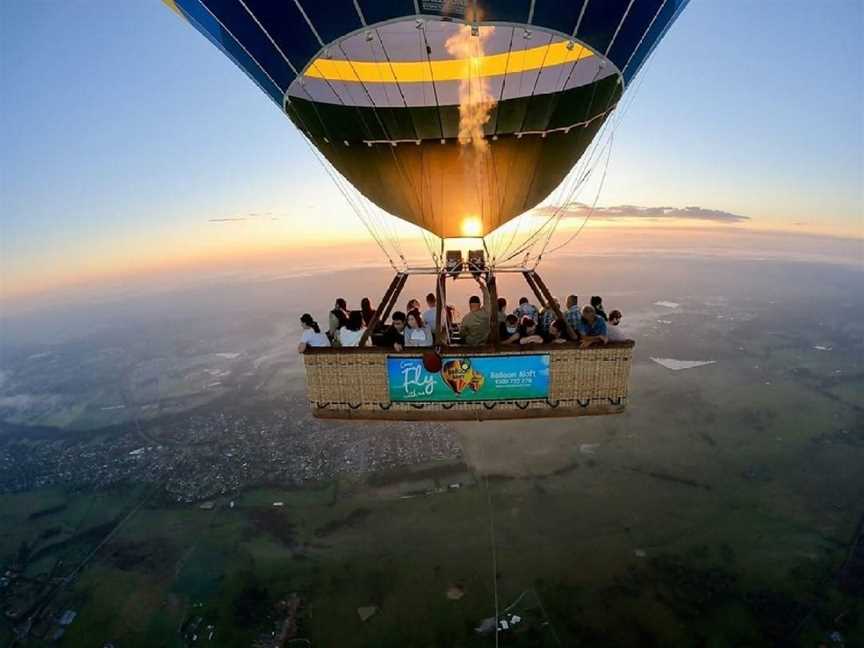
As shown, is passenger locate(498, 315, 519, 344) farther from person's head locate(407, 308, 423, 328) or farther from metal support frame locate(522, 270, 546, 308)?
person's head locate(407, 308, 423, 328)

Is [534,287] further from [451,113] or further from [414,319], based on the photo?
[451,113]

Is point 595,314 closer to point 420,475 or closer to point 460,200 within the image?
point 460,200

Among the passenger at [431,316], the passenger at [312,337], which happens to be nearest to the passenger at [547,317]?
the passenger at [431,316]

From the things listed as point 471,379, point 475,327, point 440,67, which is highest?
point 440,67

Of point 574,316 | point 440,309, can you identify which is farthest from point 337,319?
point 574,316

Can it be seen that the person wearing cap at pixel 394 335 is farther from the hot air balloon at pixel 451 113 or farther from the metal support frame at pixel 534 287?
the metal support frame at pixel 534 287

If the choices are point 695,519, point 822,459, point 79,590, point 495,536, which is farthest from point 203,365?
point 822,459
